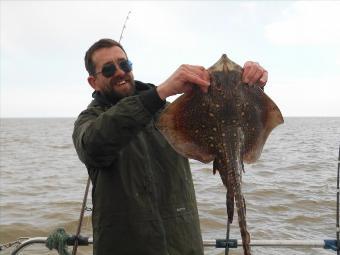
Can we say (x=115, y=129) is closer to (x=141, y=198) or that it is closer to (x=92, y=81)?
(x=141, y=198)

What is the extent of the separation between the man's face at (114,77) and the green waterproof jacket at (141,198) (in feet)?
0.72

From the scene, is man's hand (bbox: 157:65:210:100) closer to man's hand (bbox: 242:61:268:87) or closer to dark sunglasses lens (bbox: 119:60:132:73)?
man's hand (bbox: 242:61:268:87)

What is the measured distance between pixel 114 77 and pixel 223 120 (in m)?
1.06

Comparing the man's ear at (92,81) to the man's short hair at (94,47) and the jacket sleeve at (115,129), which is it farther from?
the jacket sleeve at (115,129)

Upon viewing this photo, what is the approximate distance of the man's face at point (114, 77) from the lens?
3.31 m

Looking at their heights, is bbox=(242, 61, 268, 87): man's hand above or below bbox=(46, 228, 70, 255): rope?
above

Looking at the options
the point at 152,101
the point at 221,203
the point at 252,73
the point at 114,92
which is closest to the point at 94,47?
the point at 114,92

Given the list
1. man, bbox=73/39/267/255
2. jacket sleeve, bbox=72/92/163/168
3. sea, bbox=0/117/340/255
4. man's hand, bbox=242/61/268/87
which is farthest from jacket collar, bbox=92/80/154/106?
sea, bbox=0/117/340/255

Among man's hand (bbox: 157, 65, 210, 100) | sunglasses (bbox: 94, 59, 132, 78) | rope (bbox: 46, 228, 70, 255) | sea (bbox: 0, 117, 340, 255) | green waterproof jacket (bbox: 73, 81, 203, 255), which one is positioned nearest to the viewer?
man's hand (bbox: 157, 65, 210, 100)

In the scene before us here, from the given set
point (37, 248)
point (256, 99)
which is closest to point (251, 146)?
point (256, 99)

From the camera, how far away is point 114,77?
10.9ft

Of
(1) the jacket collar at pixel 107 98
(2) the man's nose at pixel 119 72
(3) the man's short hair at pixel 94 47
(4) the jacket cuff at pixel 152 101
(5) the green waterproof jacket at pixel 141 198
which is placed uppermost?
(3) the man's short hair at pixel 94 47

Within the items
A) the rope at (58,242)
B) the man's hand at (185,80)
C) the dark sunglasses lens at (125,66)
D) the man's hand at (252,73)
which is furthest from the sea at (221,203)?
the man's hand at (185,80)

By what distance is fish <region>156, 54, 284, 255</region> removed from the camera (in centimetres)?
267
